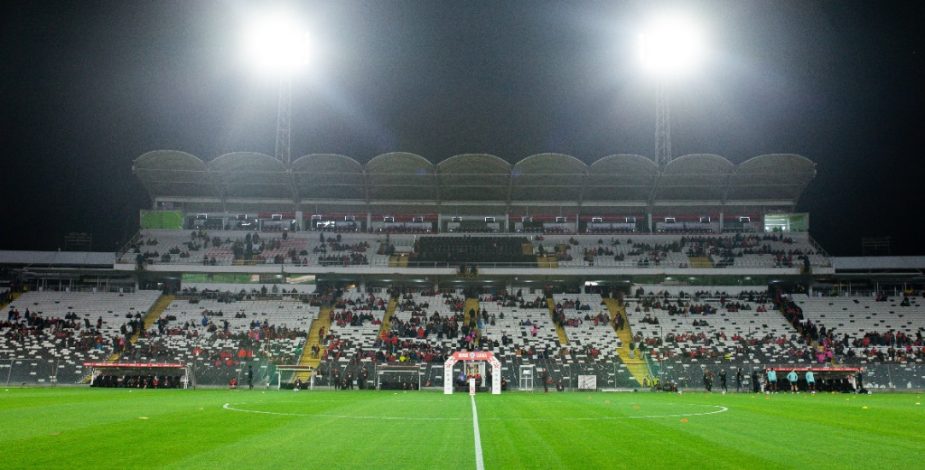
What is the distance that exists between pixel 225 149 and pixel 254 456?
58.4 metres

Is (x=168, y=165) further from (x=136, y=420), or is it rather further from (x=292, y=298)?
(x=136, y=420)

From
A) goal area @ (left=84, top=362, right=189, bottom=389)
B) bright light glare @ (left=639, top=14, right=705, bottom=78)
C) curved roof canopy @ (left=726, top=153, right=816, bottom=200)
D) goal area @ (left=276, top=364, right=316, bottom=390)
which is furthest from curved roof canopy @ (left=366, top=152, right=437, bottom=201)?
curved roof canopy @ (left=726, top=153, right=816, bottom=200)

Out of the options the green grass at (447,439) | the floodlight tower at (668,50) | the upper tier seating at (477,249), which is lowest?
the green grass at (447,439)

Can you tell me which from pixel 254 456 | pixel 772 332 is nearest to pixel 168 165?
pixel 772 332

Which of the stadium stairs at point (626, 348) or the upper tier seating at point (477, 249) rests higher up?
the upper tier seating at point (477, 249)

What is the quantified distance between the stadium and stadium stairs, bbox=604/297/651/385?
0.18 metres

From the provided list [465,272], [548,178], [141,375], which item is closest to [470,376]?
[141,375]

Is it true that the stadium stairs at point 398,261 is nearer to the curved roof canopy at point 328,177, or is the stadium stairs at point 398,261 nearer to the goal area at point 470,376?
the curved roof canopy at point 328,177

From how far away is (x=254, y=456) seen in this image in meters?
11.0

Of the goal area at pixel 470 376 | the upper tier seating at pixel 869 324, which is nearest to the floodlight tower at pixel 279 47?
the goal area at pixel 470 376

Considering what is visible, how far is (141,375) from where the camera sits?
42.4 m

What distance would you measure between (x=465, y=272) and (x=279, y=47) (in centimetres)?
2253

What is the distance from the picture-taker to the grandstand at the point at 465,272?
52.2m

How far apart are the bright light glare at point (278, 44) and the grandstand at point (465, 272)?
8582mm
